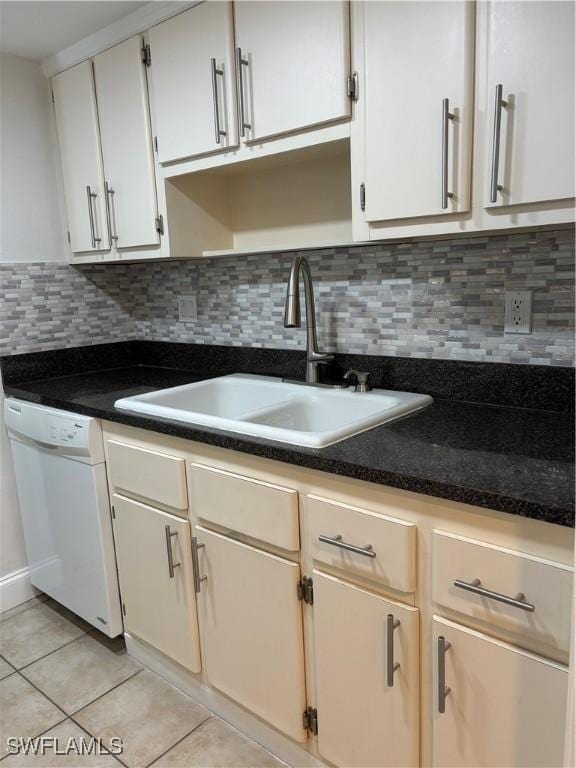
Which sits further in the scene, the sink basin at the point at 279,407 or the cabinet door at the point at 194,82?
the cabinet door at the point at 194,82

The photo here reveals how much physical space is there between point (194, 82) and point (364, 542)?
1419mm

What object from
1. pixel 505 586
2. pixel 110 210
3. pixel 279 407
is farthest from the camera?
pixel 110 210

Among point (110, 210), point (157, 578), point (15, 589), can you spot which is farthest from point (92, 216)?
point (15, 589)

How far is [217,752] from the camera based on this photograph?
5.18 feet

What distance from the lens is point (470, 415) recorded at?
58.7 inches

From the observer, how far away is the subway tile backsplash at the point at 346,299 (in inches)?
57.7

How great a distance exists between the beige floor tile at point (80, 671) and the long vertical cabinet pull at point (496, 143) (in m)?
1.83

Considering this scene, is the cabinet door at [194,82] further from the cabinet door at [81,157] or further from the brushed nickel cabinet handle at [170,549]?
the brushed nickel cabinet handle at [170,549]

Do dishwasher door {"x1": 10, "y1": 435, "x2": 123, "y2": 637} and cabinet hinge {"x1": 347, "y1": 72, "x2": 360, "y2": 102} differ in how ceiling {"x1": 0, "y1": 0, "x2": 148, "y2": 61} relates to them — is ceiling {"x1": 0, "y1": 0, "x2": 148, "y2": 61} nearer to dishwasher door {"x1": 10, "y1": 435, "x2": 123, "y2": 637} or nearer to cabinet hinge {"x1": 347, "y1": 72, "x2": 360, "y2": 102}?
cabinet hinge {"x1": 347, "y1": 72, "x2": 360, "y2": 102}

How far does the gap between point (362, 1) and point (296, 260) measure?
652 mm

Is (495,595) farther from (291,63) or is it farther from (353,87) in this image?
(291,63)

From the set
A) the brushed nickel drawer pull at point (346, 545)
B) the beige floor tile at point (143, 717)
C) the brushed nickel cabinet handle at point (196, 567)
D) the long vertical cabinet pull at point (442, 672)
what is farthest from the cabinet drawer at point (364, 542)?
the beige floor tile at point (143, 717)

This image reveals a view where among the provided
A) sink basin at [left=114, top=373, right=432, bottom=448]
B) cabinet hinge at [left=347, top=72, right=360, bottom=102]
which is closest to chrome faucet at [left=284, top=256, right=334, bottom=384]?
sink basin at [left=114, top=373, right=432, bottom=448]

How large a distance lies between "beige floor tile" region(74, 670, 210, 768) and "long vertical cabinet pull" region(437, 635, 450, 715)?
0.91 metres
